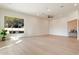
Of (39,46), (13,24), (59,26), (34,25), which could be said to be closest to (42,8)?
(34,25)

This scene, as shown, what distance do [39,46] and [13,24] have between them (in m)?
0.84

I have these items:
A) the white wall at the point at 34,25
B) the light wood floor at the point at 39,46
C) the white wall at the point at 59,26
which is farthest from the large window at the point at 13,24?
the white wall at the point at 59,26

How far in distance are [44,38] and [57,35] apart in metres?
0.37

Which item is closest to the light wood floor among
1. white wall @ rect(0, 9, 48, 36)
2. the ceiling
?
white wall @ rect(0, 9, 48, 36)

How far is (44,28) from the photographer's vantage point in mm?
3496

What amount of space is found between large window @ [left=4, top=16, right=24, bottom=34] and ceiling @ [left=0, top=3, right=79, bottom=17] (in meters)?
0.24

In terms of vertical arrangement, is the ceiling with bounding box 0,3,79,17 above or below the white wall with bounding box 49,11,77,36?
above

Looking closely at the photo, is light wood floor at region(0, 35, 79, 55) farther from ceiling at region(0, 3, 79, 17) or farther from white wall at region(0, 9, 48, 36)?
ceiling at region(0, 3, 79, 17)

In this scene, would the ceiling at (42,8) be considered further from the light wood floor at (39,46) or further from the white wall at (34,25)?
the light wood floor at (39,46)

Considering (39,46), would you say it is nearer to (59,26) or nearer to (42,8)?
(59,26)

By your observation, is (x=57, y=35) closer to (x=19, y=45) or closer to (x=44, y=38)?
(x=44, y=38)

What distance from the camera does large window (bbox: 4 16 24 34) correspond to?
320 cm

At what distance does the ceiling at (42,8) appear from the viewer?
3.13 meters

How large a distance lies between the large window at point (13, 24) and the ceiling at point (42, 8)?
0.24m
